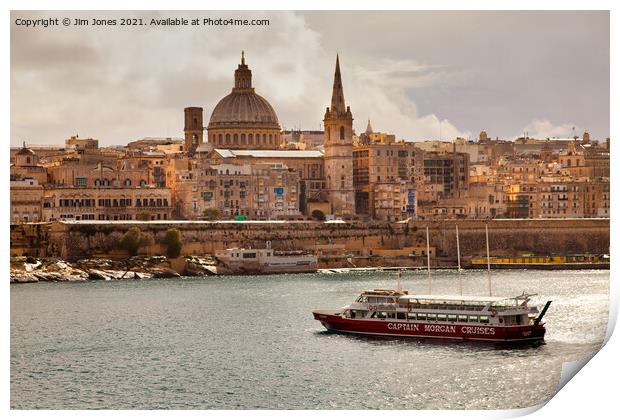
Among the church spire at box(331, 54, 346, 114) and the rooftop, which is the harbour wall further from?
the rooftop

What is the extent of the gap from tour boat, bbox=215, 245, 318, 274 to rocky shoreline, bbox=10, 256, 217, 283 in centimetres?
50

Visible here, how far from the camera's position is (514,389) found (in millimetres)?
18672

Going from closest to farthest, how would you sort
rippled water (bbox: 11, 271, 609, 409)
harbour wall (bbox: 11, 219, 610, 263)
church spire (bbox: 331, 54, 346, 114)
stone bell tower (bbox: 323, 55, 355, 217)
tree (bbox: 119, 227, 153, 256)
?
rippled water (bbox: 11, 271, 609, 409) < tree (bbox: 119, 227, 153, 256) < harbour wall (bbox: 11, 219, 610, 263) < church spire (bbox: 331, 54, 346, 114) < stone bell tower (bbox: 323, 55, 355, 217)

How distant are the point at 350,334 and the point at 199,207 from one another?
22344 mm

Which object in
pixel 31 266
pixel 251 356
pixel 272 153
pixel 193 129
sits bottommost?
pixel 251 356

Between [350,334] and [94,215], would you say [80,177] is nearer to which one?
[94,215]

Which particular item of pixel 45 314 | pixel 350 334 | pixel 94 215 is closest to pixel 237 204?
pixel 94 215

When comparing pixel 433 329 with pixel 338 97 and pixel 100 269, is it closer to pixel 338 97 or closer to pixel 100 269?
pixel 100 269

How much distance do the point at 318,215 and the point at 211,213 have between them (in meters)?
4.72

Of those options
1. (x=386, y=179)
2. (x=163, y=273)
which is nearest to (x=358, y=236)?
(x=386, y=179)

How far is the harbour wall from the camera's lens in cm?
3938

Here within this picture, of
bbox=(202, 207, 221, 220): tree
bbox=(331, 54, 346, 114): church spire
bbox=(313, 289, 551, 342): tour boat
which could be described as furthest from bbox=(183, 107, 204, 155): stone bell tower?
bbox=(313, 289, 551, 342): tour boat

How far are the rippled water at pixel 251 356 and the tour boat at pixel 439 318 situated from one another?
0.33 m

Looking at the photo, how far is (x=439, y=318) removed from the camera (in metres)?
23.1
